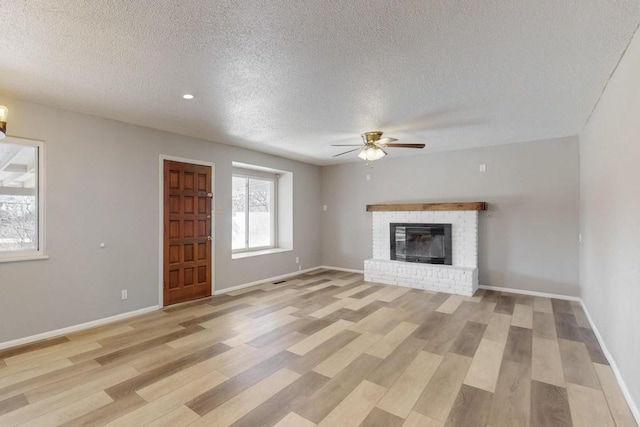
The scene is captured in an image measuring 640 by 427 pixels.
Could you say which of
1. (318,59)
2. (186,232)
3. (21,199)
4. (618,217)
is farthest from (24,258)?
(618,217)

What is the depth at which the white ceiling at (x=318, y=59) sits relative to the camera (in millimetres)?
1855

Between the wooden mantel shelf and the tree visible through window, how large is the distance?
2211 mm

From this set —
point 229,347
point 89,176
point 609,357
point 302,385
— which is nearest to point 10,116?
point 89,176

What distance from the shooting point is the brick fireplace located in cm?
521

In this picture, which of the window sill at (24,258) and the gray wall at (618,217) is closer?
the gray wall at (618,217)

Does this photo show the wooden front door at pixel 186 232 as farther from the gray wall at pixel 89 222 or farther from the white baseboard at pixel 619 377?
the white baseboard at pixel 619 377

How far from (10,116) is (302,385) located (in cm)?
392

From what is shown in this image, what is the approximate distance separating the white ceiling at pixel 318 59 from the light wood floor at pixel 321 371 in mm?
2539

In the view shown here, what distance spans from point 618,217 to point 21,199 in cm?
566

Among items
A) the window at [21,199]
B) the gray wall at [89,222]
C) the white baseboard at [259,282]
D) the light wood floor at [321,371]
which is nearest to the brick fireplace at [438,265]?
the light wood floor at [321,371]

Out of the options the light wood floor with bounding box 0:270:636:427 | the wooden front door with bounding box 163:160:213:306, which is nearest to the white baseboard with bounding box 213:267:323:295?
the wooden front door with bounding box 163:160:213:306

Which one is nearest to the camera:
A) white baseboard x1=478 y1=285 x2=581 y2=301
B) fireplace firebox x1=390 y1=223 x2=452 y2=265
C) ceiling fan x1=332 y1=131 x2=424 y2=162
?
ceiling fan x1=332 y1=131 x2=424 y2=162

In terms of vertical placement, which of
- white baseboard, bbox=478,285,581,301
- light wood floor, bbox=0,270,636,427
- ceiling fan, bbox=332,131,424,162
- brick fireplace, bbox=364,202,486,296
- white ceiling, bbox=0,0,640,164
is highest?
white ceiling, bbox=0,0,640,164

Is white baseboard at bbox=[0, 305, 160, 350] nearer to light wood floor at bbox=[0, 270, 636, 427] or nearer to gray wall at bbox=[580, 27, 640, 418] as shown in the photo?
light wood floor at bbox=[0, 270, 636, 427]
